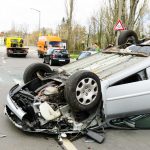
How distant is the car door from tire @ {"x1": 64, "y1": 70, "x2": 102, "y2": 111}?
0.21m

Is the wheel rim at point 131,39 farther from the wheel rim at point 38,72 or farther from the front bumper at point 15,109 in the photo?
the front bumper at point 15,109

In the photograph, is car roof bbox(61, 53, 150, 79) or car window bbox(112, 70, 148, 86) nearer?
car window bbox(112, 70, 148, 86)

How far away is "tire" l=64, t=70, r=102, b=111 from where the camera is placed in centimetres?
539

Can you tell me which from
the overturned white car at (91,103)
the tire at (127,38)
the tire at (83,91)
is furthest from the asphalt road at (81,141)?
the tire at (127,38)

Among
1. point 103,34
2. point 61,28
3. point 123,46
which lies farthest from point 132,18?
point 61,28

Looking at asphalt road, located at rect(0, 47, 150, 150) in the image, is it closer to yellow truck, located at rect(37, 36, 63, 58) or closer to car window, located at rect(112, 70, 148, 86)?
car window, located at rect(112, 70, 148, 86)

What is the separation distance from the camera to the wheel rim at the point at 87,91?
18.2 feet

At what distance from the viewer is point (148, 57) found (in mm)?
5961

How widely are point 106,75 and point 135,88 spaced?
0.57 meters

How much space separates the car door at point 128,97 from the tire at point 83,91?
0.21m

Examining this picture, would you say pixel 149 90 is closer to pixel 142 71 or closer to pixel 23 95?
pixel 142 71

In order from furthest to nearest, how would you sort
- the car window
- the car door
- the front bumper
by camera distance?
the car window
the car door
the front bumper

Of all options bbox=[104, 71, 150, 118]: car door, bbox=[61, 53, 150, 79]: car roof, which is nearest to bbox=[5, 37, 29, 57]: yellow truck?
bbox=[61, 53, 150, 79]: car roof

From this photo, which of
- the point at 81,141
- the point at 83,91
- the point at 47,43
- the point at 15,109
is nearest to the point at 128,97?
the point at 83,91
